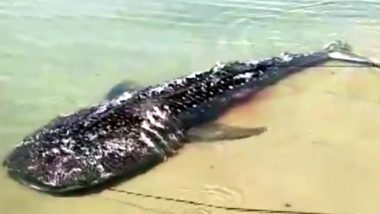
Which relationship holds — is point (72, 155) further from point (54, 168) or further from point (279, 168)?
Result: point (279, 168)

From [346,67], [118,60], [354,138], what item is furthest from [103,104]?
[346,67]

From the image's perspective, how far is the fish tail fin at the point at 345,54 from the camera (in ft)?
17.6

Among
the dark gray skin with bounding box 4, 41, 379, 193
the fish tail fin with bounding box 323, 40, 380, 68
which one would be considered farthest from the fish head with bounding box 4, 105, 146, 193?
the fish tail fin with bounding box 323, 40, 380, 68

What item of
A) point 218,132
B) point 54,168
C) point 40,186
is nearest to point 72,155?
point 54,168

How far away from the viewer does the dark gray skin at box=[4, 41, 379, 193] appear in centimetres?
391

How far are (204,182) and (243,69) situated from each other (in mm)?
1156

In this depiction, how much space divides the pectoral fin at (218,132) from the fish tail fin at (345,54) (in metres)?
1.17

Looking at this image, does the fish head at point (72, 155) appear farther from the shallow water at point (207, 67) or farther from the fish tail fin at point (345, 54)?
the fish tail fin at point (345, 54)

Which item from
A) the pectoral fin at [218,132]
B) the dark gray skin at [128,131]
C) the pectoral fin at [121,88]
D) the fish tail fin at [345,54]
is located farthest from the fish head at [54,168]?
the fish tail fin at [345,54]

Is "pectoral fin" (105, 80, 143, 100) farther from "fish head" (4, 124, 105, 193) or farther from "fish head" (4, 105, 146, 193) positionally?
"fish head" (4, 124, 105, 193)

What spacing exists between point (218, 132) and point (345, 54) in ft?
4.78

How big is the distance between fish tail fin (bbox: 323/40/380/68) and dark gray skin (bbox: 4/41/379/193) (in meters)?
0.53

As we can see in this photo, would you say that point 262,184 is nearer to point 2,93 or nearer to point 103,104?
point 103,104

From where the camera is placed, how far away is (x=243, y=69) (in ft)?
16.4
